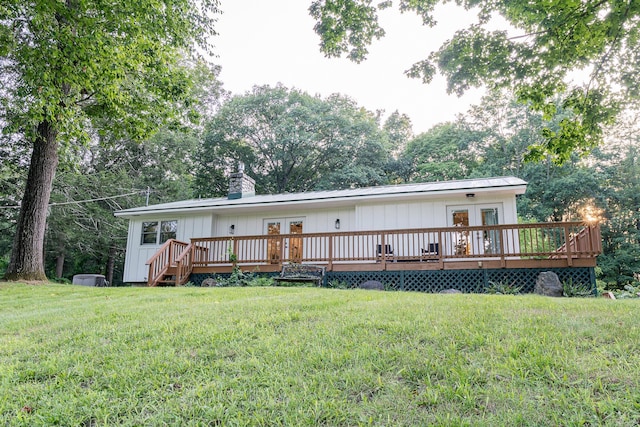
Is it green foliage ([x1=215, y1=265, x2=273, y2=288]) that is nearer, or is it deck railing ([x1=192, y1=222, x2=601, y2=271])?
deck railing ([x1=192, y1=222, x2=601, y2=271])

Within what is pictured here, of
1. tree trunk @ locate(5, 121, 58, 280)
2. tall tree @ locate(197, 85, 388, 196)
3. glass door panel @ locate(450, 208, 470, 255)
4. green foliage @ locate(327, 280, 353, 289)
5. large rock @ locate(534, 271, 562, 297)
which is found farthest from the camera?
tall tree @ locate(197, 85, 388, 196)

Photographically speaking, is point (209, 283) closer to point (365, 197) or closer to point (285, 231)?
point (285, 231)

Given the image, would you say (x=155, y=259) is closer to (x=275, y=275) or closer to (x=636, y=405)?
(x=275, y=275)

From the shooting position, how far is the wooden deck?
906cm

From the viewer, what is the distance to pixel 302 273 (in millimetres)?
10562

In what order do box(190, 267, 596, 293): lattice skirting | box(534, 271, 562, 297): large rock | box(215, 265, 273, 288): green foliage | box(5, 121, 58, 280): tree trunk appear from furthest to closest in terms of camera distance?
box(215, 265, 273, 288): green foliage → box(5, 121, 58, 280): tree trunk → box(190, 267, 596, 293): lattice skirting → box(534, 271, 562, 297): large rock

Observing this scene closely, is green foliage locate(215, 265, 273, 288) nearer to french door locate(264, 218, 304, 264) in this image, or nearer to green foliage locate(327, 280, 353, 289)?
green foliage locate(327, 280, 353, 289)

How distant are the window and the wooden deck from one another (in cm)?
207

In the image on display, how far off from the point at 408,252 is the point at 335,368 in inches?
284

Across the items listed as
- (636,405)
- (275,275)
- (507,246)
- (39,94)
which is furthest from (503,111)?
(636,405)

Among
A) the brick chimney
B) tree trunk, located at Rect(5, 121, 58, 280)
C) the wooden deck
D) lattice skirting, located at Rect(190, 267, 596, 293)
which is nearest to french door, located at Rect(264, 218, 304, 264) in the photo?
the wooden deck

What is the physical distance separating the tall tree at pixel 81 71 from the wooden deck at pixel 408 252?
3.36 meters

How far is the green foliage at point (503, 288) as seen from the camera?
880cm

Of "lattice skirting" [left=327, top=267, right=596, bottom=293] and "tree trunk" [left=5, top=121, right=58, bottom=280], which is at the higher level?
"tree trunk" [left=5, top=121, right=58, bottom=280]
